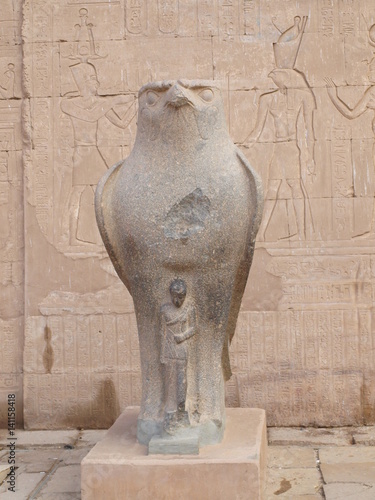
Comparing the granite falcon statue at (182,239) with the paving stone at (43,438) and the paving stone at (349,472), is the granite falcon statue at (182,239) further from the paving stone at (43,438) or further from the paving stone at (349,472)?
the paving stone at (43,438)

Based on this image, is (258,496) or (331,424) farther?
(331,424)

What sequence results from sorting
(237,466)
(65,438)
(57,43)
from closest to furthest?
(237,466)
(65,438)
(57,43)


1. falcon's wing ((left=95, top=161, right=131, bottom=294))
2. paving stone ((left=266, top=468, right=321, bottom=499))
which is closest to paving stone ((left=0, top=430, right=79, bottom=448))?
paving stone ((left=266, top=468, right=321, bottom=499))

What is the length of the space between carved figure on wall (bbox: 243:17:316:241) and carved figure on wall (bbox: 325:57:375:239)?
0.17 m

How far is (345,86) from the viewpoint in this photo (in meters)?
6.29

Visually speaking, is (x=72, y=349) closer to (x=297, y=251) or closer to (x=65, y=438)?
(x=65, y=438)

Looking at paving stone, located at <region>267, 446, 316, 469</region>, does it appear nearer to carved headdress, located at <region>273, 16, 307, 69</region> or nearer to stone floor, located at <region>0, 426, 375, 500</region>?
stone floor, located at <region>0, 426, 375, 500</region>

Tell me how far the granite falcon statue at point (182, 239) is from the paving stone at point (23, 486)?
958mm

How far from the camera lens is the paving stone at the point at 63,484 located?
4512 mm

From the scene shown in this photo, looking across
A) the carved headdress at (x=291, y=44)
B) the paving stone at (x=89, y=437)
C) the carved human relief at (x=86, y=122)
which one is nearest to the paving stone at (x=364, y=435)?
the paving stone at (x=89, y=437)

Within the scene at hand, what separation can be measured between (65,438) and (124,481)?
7.62 feet

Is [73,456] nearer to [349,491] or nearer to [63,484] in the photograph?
[63,484]

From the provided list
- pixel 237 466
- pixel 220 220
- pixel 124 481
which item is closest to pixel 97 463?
pixel 124 481

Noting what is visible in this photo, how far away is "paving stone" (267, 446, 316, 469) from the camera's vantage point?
512 centimetres
